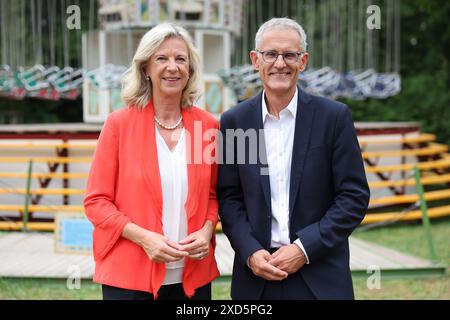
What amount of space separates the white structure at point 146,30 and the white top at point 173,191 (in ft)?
29.9

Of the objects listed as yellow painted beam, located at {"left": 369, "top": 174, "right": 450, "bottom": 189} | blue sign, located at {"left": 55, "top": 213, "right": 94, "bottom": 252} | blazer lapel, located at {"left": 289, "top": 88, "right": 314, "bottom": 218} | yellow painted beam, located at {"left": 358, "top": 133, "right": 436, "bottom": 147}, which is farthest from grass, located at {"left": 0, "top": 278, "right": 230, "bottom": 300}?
yellow painted beam, located at {"left": 358, "top": 133, "right": 436, "bottom": 147}

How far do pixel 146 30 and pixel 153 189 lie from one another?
10667 mm

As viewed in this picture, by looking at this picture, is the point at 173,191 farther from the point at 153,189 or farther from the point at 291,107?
the point at 291,107

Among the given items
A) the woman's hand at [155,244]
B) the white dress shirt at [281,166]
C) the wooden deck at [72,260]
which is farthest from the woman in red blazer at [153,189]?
the wooden deck at [72,260]

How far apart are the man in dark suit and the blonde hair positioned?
0.29 metres

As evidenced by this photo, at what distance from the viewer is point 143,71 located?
3.11 metres

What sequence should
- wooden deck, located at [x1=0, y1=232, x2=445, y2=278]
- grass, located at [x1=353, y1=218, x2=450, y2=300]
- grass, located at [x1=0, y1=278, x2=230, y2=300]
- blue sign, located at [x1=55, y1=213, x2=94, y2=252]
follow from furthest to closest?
1. wooden deck, located at [x1=0, y1=232, x2=445, y2=278]
2. blue sign, located at [x1=55, y1=213, x2=94, y2=252]
3. grass, located at [x1=353, y1=218, x2=450, y2=300]
4. grass, located at [x1=0, y1=278, x2=230, y2=300]

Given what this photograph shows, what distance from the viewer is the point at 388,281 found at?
684cm

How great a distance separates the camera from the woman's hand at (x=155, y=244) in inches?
114

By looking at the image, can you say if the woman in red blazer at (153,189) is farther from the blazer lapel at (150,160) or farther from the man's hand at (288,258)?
the man's hand at (288,258)

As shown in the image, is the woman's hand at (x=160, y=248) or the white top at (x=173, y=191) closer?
the woman's hand at (x=160, y=248)

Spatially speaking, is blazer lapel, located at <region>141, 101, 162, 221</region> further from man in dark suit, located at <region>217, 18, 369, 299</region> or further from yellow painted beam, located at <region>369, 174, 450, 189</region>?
yellow painted beam, located at <region>369, 174, 450, 189</region>

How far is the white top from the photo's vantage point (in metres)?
3.01

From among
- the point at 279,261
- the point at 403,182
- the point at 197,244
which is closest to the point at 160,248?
the point at 197,244
